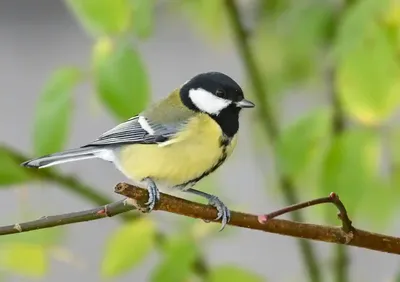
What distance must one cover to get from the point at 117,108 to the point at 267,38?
0.37m

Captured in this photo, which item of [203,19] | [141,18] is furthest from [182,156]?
[203,19]

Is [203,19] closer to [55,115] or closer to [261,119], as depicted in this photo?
[261,119]

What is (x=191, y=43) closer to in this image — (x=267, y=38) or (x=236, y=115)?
(x=267, y=38)

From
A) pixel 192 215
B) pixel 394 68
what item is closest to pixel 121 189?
pixel 192 215

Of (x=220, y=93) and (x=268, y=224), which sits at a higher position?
(x=220, y=93)

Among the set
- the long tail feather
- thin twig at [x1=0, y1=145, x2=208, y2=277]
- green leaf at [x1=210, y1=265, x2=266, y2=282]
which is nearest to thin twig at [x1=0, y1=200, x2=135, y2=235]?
the long tail feather

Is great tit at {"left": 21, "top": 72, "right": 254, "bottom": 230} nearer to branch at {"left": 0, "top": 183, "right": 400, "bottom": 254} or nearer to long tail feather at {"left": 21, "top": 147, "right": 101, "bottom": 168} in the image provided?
long tail feather at {"left": 21, "top": 147, "right": 101, "bottom": 168}

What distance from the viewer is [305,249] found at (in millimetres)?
834

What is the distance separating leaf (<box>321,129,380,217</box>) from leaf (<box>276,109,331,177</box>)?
0.03 metres

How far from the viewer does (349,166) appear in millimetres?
617

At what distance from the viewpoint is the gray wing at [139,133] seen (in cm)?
64

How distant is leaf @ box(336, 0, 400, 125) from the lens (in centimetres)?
60

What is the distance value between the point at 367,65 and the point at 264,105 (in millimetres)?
216

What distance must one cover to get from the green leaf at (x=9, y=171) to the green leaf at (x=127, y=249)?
0.12m
